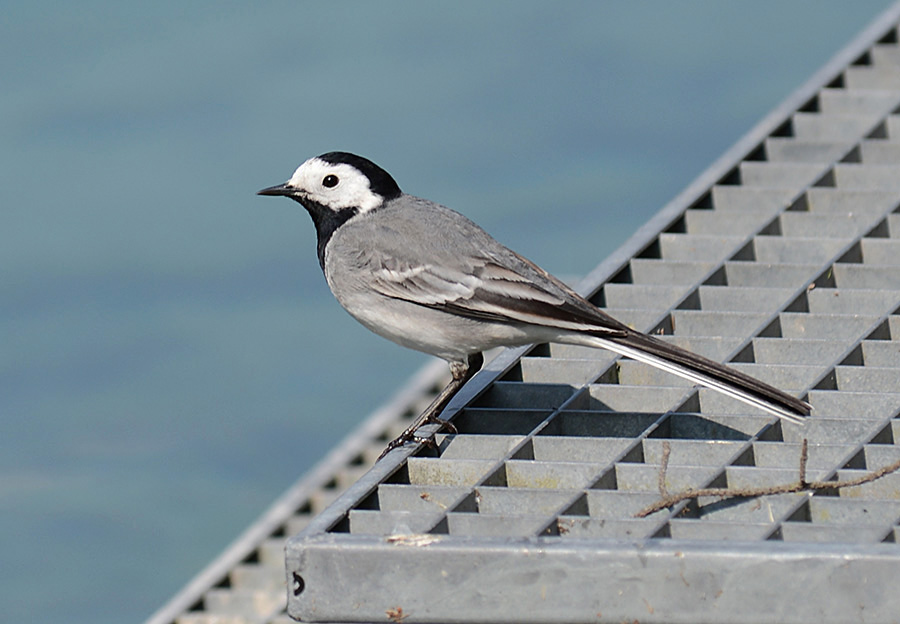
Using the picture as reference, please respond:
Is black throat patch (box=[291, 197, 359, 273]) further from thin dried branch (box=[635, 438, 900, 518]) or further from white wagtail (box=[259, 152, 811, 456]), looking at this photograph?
thin dried branch (box=[635, 438, 900, 518])

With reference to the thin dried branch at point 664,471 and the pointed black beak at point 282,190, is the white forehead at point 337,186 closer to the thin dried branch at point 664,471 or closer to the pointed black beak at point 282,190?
the pointed black beak at point 282,190

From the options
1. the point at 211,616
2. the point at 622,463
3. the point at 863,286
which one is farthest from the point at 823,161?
the point at 211,616

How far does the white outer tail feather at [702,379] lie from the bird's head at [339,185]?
3.87 ft

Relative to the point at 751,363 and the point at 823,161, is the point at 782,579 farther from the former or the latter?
the point at 823,161

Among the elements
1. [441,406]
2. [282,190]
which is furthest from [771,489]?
[282,190]

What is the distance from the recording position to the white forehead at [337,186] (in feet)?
17.8

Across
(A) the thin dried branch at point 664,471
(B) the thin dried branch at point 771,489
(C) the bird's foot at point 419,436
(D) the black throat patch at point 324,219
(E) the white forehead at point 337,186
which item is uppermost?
(E) the white forehead at point 337,186

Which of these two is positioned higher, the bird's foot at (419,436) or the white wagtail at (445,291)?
the white wagtail at (445,291)

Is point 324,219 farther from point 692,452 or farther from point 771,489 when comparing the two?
point 771,489

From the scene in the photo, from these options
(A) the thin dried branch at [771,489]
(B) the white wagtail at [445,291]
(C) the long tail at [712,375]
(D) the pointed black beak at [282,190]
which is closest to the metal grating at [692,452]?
(A) the thin dried branch at [771,489]

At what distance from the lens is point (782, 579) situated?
11.0 feet

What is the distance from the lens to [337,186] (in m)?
5.47

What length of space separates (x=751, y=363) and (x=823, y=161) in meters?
2.08

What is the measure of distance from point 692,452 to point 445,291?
1.02m
